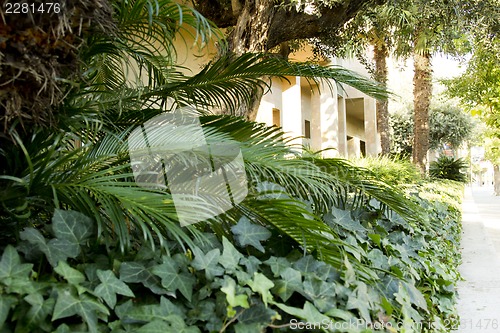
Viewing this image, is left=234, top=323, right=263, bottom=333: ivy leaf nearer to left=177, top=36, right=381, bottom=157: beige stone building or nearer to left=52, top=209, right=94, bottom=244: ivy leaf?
left=52, top=209, right=94, bottom=244: ivy leaf

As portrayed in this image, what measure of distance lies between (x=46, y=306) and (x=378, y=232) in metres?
2.42

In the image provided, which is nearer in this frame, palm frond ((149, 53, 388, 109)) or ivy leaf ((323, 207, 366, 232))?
ivy leaf ((323, 207, 366, 232))

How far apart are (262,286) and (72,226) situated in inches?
29.5

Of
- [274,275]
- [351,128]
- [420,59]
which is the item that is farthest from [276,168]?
[351,128]

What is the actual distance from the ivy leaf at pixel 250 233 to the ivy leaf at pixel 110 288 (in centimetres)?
60

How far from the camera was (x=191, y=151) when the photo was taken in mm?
2434

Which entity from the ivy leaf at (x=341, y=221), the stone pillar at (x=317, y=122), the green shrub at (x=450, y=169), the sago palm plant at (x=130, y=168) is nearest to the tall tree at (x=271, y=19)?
the sago palm plant at (x=130, y=168)

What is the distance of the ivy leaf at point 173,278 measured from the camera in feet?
6.09

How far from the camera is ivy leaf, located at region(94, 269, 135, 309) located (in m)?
1.71

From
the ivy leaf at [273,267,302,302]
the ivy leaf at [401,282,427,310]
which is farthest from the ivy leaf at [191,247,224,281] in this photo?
the ivy leaf at [401,282,427,310]

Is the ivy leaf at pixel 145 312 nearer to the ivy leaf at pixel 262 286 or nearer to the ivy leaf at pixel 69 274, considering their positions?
the ivy leaf at pixel 69 274

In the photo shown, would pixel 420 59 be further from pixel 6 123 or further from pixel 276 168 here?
pixel 6 123

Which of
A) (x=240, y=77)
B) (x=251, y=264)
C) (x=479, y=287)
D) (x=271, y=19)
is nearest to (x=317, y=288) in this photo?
(x=251, y=264)

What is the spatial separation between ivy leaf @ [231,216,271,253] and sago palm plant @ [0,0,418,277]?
0.32 ft
